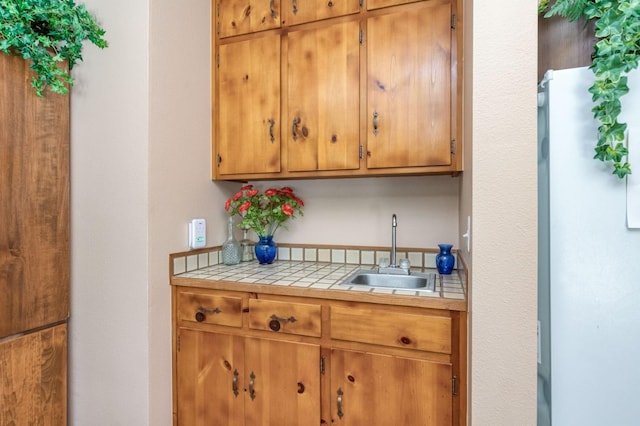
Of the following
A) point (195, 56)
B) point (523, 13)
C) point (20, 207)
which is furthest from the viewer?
point (195, 56)

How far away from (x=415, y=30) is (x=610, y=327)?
1346 mm

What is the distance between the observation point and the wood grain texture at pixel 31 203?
4.17ft

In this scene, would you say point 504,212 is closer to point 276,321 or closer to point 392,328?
A: point 392,328

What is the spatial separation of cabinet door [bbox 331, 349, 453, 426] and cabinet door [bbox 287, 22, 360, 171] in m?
0.90

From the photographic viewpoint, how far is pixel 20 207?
52.0 inches

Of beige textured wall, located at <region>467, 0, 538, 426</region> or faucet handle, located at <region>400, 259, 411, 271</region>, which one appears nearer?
beige textured wall, located at <region>467, 0, 538, 426</region>

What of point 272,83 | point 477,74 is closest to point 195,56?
point 272,83

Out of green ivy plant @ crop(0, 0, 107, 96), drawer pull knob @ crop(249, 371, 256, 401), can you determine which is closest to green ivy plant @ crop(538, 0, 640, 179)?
drawer pull knob @ crop(249, 371, 256, 401)

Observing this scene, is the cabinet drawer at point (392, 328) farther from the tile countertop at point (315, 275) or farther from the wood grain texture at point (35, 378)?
the wood grain texture at point (35, 378)

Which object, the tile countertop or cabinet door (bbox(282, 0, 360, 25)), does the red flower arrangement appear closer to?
the tile countertop

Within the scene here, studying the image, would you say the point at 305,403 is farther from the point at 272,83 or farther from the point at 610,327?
the point at 272,83

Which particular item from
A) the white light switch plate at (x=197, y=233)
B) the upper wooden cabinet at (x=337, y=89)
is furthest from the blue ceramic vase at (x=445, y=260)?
the white light switch plate at (x=197, y=233)

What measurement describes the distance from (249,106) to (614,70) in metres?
1.52

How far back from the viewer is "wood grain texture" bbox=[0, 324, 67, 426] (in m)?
1.28
